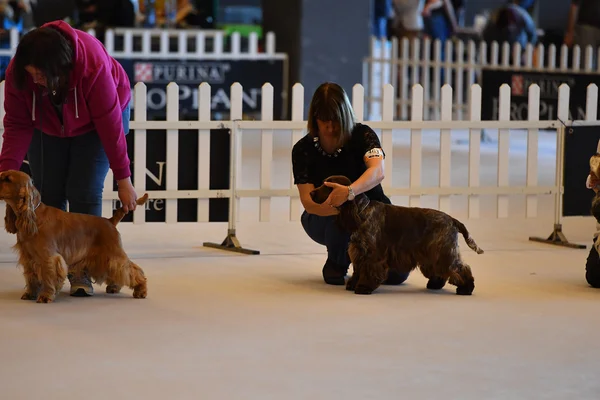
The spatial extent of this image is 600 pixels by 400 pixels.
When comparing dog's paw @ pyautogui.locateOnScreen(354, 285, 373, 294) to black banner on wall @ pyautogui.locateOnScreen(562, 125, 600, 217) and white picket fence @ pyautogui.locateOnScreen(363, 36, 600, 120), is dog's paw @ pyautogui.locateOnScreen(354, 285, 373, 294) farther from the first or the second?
white picket fence @ pyautogui.locateOnScreen(363, 36, 600, 120)

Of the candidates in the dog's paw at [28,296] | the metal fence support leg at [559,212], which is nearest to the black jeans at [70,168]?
the dog's paw at [28,296]

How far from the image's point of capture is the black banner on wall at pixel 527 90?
10430mm

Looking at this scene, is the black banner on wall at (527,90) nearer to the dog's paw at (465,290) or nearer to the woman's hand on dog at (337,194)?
the dog's paw at (465,290)

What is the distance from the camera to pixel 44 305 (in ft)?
16.5

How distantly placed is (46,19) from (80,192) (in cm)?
1633

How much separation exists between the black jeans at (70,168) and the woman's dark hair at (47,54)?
1.37ft

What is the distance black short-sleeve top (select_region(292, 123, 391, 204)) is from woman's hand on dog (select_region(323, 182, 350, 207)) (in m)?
0.28

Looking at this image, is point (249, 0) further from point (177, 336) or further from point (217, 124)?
point (177, 336)

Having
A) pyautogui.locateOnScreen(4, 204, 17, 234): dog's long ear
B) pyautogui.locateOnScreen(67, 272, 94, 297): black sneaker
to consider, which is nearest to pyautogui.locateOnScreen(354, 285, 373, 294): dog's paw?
pyautogui.locateOnScreen(67, 272, 94, 297): black sneaker

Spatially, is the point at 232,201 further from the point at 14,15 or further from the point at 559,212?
the point at 14,15

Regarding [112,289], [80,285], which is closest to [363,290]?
Answer: [112,289]

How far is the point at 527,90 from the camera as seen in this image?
39.1ft

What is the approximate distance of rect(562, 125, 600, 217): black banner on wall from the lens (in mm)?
7387

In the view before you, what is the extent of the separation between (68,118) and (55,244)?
571 mm
